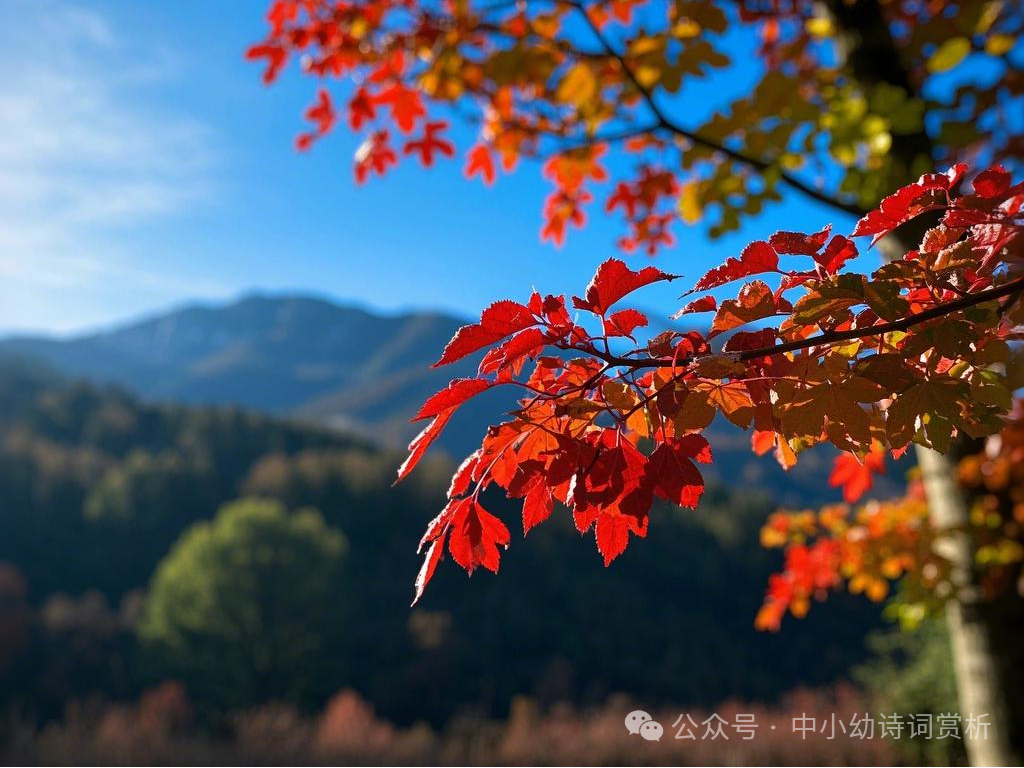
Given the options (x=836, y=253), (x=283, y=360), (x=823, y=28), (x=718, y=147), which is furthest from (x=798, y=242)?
(x=283, y=360)

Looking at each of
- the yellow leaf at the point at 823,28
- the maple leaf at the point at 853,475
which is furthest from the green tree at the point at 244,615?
the yellow leaf at the point at 823,28

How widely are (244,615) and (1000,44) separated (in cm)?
3363

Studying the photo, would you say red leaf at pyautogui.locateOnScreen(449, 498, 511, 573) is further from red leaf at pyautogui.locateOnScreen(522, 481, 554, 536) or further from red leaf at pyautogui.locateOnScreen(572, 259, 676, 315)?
red leaf at pyautogui.locateOnScreen(572, 259, 676, 315)

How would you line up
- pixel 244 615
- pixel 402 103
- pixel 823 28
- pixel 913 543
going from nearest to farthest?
pixel 823 28 → pixel 913 543 → pixel 402 103 → pixel 244 615

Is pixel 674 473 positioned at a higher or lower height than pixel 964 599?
higher

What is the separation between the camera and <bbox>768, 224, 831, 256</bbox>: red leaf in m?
0.82

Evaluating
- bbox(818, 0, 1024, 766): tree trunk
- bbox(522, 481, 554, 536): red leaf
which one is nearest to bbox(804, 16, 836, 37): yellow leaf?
bbox(818, 0, 1024, 766): tree trunk

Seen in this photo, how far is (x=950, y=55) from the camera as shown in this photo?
1.97 metres

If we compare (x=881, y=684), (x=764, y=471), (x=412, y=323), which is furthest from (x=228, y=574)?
(x=412, y=323)

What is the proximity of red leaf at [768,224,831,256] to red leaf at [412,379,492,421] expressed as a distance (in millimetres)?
351

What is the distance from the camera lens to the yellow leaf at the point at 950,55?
75.7 inches

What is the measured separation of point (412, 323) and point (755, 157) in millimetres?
185207

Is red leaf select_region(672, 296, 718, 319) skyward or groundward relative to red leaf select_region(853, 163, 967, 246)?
groundward

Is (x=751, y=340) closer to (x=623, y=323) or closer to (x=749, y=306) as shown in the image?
(x=749, y=306)
